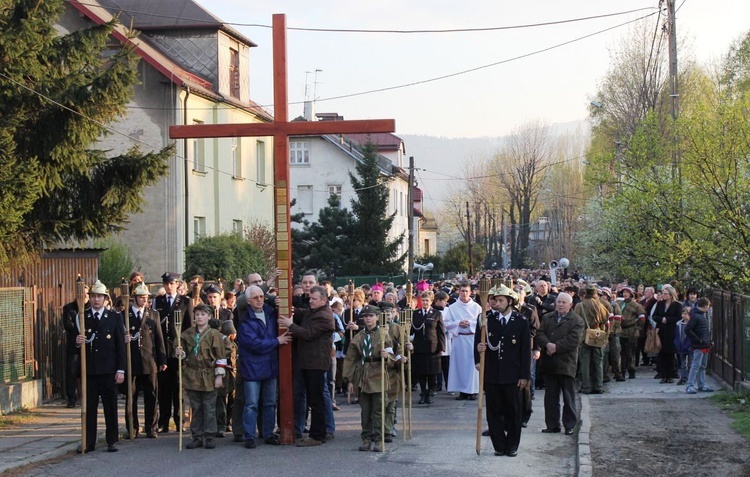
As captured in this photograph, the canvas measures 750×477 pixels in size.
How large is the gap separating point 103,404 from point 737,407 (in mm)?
9158

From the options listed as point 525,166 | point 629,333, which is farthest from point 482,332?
point 525,166

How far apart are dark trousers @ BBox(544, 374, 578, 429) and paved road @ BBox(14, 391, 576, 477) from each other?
219 mm

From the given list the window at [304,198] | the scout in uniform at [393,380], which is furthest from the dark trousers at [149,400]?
the window at [304,198]

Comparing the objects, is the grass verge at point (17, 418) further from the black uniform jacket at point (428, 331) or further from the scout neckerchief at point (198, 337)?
the black uniform jacket at point (428, 331)

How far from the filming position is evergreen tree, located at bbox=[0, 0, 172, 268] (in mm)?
13781

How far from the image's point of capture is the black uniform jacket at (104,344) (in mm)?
12109

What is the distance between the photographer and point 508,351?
11562 mm

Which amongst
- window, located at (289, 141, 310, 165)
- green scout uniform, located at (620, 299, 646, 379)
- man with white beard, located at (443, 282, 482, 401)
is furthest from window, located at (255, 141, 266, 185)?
man with white beard, located at (443, 282, 482, 401)

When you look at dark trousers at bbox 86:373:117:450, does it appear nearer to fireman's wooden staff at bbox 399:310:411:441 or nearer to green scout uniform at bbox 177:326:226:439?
green scout uniform at bbox 177:326:226:439

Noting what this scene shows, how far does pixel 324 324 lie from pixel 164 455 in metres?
2.43

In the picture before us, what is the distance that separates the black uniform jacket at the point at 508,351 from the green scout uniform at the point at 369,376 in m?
1.25

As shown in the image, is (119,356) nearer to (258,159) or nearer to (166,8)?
(166,8)

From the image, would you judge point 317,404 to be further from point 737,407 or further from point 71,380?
A: point 737,407

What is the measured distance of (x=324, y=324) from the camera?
489 inches
